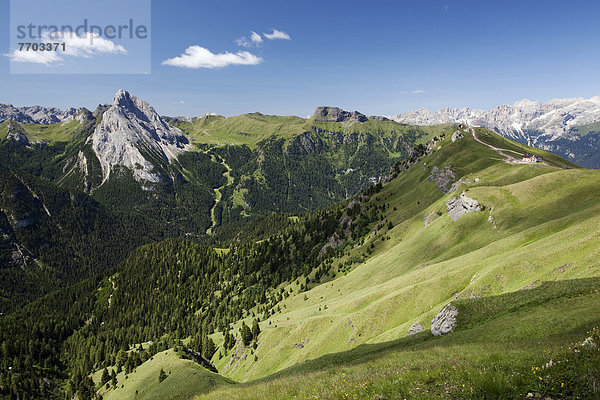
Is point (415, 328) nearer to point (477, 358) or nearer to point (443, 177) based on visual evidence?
point (477, 358)

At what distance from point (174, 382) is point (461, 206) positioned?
102 m

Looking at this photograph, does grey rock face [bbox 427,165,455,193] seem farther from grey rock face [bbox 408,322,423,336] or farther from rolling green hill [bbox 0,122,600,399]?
grey rock face [bbox 408,322,423,336]

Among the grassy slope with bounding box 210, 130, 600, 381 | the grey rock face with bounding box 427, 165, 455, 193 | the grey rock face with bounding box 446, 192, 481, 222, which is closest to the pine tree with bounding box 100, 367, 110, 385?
the grassy slope with bounding box 210, 130, 600, 381

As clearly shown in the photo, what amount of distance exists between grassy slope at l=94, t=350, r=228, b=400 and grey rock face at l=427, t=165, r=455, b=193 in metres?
130

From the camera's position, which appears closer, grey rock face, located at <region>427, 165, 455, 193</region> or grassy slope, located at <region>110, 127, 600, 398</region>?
grassy slope, located at <region>110, 127, 600, 398</region>

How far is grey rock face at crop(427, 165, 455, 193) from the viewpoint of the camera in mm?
147125

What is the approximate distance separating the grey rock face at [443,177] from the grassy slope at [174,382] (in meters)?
130

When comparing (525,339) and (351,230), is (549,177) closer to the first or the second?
(525,339)

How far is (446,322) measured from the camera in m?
38.5

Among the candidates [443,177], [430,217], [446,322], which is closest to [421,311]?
[446,322]

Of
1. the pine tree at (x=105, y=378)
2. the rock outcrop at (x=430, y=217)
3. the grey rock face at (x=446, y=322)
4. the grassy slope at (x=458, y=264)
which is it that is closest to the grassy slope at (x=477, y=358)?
the grey rock face at (x=446, y=322)

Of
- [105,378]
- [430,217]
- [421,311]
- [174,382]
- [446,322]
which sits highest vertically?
[430,217]

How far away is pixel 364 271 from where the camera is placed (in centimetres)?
11531

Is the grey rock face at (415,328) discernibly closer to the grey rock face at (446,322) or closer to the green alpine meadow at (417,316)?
the green alpine meadow at (417,316)
